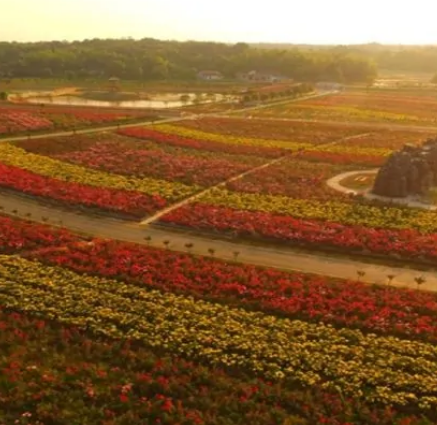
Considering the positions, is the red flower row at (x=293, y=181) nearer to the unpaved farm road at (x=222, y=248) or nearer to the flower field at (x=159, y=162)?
the flower field at (x=159, y=162)

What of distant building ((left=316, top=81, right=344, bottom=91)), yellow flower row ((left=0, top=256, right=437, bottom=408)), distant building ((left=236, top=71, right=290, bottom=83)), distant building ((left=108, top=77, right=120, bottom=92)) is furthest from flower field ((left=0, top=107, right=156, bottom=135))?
distant building ((left=236, top=71, right=290, bottom=83))

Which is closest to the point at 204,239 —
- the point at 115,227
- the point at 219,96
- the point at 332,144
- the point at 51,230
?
the point at 115,227

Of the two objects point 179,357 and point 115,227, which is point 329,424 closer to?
point 179,357

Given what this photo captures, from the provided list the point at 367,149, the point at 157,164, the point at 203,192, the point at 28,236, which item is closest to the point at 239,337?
the point at 28,236

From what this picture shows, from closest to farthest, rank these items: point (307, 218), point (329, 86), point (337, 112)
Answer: point (307, 218), point (337, 112), point (329, 86)

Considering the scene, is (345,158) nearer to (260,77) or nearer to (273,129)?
(273,129)
